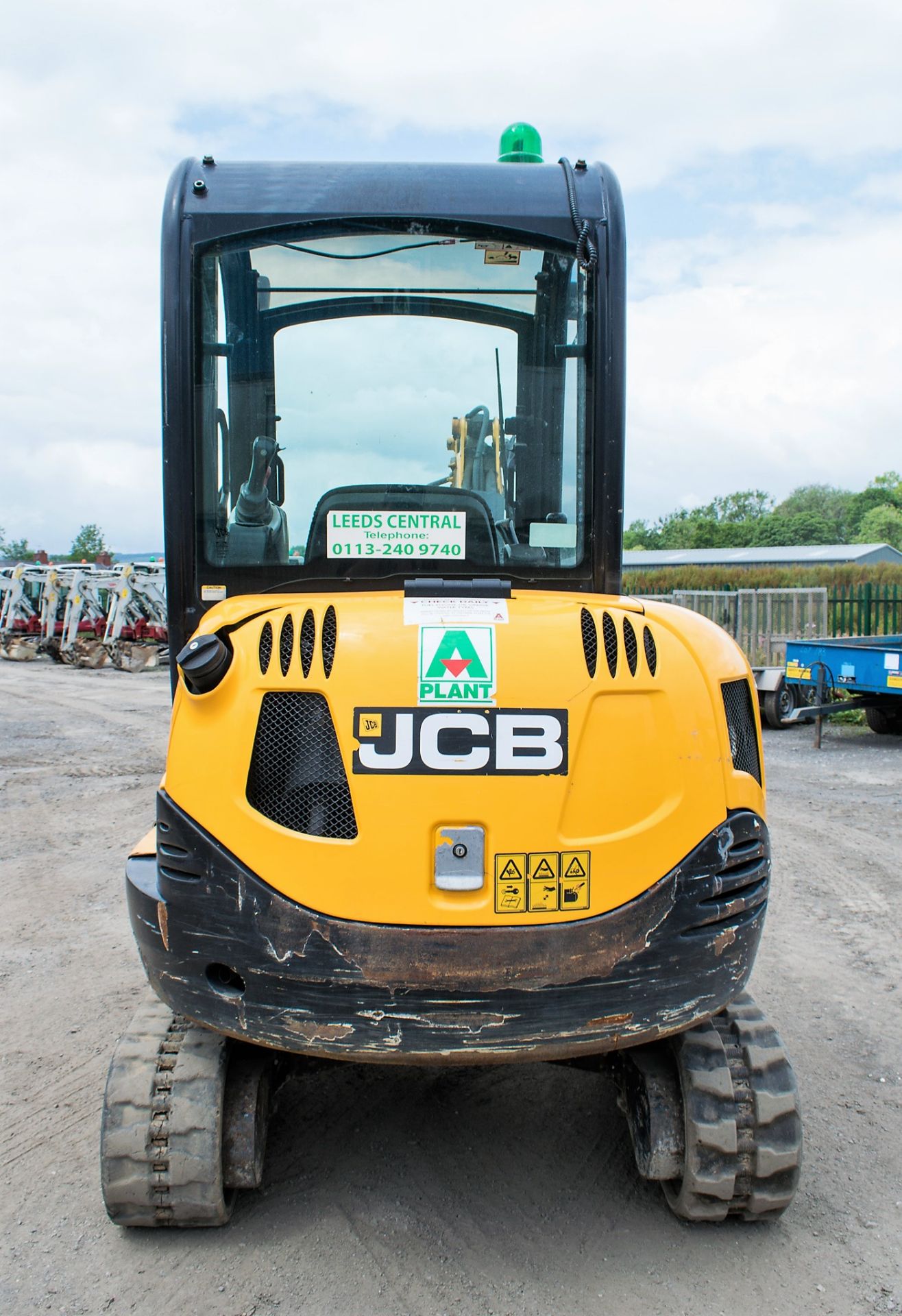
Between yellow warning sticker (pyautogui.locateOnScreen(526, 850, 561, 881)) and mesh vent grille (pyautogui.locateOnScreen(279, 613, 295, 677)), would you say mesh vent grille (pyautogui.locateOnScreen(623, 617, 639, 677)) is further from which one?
mesh vent grille (pyautogui.locateOnScreen(279, 613, 295, 677))

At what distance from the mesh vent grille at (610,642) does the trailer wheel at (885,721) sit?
10988 mm

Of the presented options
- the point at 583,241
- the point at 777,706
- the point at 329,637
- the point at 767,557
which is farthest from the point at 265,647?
the point at 767,557

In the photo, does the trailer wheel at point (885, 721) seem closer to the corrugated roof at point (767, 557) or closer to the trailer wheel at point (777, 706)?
the trailer wheel at point (777, 706)

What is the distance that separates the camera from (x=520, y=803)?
249 cm

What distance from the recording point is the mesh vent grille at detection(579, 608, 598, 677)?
2.62m

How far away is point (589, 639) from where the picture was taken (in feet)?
8.77

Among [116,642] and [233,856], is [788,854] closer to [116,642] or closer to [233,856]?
[233,856]

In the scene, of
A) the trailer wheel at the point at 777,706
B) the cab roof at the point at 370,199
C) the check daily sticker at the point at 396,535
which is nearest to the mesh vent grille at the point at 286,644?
the check daily sticker at the point at 396,535

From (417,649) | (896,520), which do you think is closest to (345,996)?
(417,649)

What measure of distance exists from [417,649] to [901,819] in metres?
6.77

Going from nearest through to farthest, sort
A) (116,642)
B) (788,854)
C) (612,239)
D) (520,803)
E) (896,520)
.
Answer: (520,803)
(612,239)
(788,854)
(116,642)
(896,520)

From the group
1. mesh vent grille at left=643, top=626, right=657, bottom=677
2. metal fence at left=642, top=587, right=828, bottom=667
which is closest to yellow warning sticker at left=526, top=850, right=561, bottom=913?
mesh vent grille at left=643, top=626, right=657, bottom=677

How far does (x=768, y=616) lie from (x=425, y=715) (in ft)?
58.2

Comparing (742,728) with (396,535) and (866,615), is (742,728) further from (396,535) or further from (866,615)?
(866,615)
